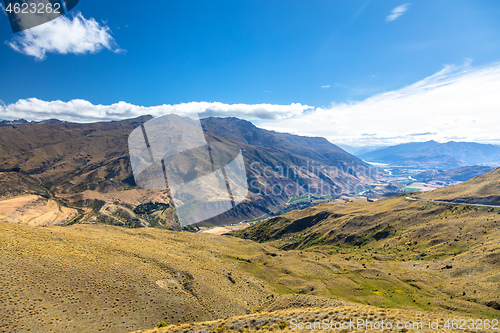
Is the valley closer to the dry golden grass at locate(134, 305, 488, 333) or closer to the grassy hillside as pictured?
the dry golden grass at locate(134, 305, 488, 333)

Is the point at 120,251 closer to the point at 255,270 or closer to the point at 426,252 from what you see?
the point at 255,270

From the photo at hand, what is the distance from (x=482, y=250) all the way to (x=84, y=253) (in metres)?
95.4

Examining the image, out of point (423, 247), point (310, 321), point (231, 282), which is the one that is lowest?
point (423, 247)

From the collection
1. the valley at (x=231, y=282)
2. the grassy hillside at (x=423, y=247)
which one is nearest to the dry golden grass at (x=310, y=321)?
the valley at (x=231, y=282)

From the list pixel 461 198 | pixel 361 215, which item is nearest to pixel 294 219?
pixel 361 215

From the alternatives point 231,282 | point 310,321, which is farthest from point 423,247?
point 310,321

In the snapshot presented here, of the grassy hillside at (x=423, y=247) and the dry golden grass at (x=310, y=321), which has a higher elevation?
the dry golden grass at (x=310, y=321)

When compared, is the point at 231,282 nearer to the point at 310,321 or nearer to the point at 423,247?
the point at 310,321

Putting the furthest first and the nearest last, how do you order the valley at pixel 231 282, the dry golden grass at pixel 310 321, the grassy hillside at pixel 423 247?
the grassy hillside at pixel 423 247 < the valley at pixel 231 282 < the dry golden grass at pixel 310 321

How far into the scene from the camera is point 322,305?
35.1 meters

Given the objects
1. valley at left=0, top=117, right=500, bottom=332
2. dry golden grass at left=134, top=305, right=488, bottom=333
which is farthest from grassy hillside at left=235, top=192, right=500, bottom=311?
dry golden grass at left=134, top=305, right=488, bottom=333

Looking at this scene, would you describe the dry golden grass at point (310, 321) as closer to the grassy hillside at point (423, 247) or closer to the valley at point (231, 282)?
the valley at point (231, 282)

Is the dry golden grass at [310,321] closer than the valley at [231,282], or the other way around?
the dry golden grass at [310,321]

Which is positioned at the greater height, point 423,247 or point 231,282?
Result: point 231,282
